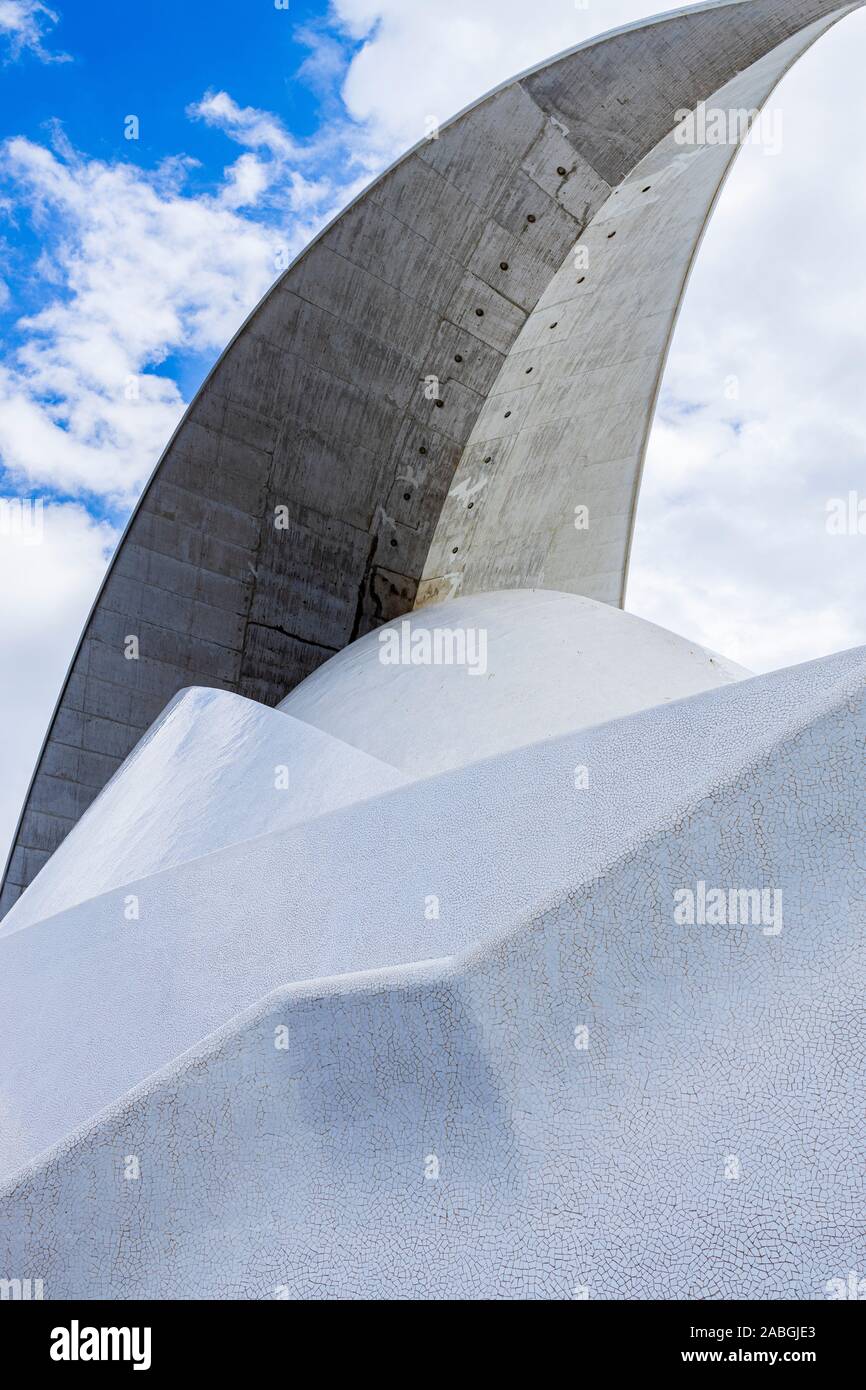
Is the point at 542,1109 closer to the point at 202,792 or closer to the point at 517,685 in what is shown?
the point at 202,792

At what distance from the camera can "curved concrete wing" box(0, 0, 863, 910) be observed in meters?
9.67

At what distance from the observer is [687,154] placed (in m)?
11.0

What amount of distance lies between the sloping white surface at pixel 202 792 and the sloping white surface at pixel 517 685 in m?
1.16

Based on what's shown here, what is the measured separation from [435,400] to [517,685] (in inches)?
194

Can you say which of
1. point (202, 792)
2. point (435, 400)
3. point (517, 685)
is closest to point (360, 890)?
point (202, 792)

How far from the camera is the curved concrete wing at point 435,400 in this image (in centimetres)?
967

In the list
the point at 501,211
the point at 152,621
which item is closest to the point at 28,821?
the point at 152,621

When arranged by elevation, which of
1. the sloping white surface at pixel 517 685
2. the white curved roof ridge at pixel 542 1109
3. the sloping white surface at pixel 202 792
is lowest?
the white curved roof ridge at pixel 542 1109

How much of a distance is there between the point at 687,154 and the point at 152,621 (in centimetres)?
669

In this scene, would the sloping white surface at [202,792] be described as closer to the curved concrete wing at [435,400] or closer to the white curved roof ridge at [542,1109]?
the white curved roof ridge at [542,1109]

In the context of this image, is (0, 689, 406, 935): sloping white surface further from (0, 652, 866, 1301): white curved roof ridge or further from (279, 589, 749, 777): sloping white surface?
(0, 652, 866, 1301): white curved roof ridge

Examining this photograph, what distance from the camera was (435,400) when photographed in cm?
1102

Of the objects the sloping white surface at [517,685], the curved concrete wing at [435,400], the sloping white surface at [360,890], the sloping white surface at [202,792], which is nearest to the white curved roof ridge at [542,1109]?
the sloping white surface at [360,890]
